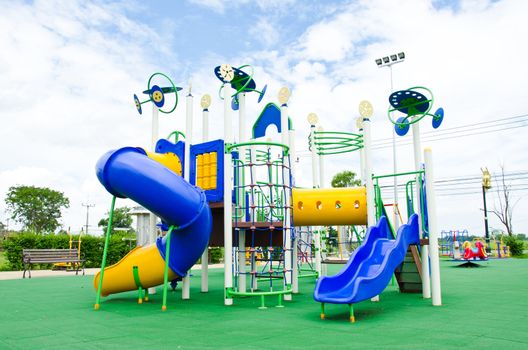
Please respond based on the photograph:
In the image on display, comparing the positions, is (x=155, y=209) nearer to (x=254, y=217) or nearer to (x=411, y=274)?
(x=254, y=217)

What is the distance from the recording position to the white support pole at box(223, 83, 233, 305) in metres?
8.99

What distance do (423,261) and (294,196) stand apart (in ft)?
10.1

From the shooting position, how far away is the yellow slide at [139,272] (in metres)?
9.11

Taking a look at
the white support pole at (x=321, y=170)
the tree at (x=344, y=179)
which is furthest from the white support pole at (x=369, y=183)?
the tree at (x=344, y=179)

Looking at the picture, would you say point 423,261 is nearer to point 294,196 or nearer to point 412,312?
point 412,312

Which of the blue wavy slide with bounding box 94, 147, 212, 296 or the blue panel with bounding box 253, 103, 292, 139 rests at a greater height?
the blue panel with bounding box 253, 103, 292, 139

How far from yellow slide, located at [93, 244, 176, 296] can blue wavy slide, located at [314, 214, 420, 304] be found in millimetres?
3321

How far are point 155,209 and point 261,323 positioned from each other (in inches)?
108

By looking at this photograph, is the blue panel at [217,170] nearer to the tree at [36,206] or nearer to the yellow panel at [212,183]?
the yellow panel at [212,183]

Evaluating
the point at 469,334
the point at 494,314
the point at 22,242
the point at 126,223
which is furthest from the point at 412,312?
the point at 126,223

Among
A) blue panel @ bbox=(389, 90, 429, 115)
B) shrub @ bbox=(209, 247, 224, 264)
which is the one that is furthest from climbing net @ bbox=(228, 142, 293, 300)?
shrub @ bbox=(209, 247, 224, 264)

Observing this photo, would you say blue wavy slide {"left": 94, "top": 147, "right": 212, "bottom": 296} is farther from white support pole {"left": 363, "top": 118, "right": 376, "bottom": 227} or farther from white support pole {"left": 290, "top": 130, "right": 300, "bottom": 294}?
white support pole {"left": 363, "top": 118, "right": 376, "bottom": 227}

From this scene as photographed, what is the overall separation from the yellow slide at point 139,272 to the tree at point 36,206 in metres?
50.8

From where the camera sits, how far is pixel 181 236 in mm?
8891
